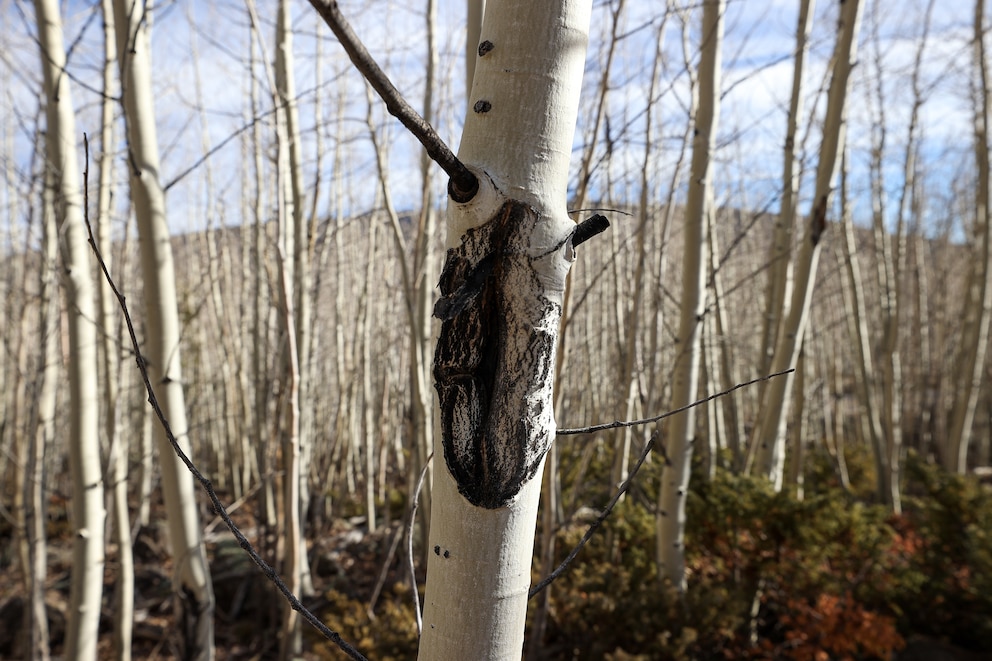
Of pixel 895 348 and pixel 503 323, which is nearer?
pixel 503 323

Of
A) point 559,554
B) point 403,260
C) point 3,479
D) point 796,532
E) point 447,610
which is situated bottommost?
point 3,479

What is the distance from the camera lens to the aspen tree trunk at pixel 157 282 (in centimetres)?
184

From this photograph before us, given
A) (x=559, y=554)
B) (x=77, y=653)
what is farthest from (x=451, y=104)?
(x=77, y=653)

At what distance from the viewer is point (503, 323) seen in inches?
26.2

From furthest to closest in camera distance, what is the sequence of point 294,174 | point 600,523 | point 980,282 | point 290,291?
point 980,282, point 294,174, point 290,291, point 600,523

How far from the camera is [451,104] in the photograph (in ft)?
13.6

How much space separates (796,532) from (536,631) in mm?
1588

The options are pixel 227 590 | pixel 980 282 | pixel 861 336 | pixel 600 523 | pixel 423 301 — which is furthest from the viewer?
pixel 980 282

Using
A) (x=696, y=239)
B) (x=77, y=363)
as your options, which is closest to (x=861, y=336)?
(x=696, y=239)

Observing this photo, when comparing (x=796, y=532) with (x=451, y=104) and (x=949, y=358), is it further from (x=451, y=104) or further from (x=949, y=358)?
(x=949, y=358)

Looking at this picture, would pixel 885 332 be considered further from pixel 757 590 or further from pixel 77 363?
pixel 77 363

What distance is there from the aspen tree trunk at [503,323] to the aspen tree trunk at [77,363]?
183 cm

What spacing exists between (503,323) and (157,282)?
5.10ft

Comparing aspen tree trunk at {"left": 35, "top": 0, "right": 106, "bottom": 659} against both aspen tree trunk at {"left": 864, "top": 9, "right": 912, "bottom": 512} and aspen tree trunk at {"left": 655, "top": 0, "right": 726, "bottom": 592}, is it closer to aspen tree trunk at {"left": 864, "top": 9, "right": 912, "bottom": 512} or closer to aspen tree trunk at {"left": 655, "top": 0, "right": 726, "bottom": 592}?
aspen tree trunk at {"left": 655, "top": 0, "right": 726, "bottom": 592}
